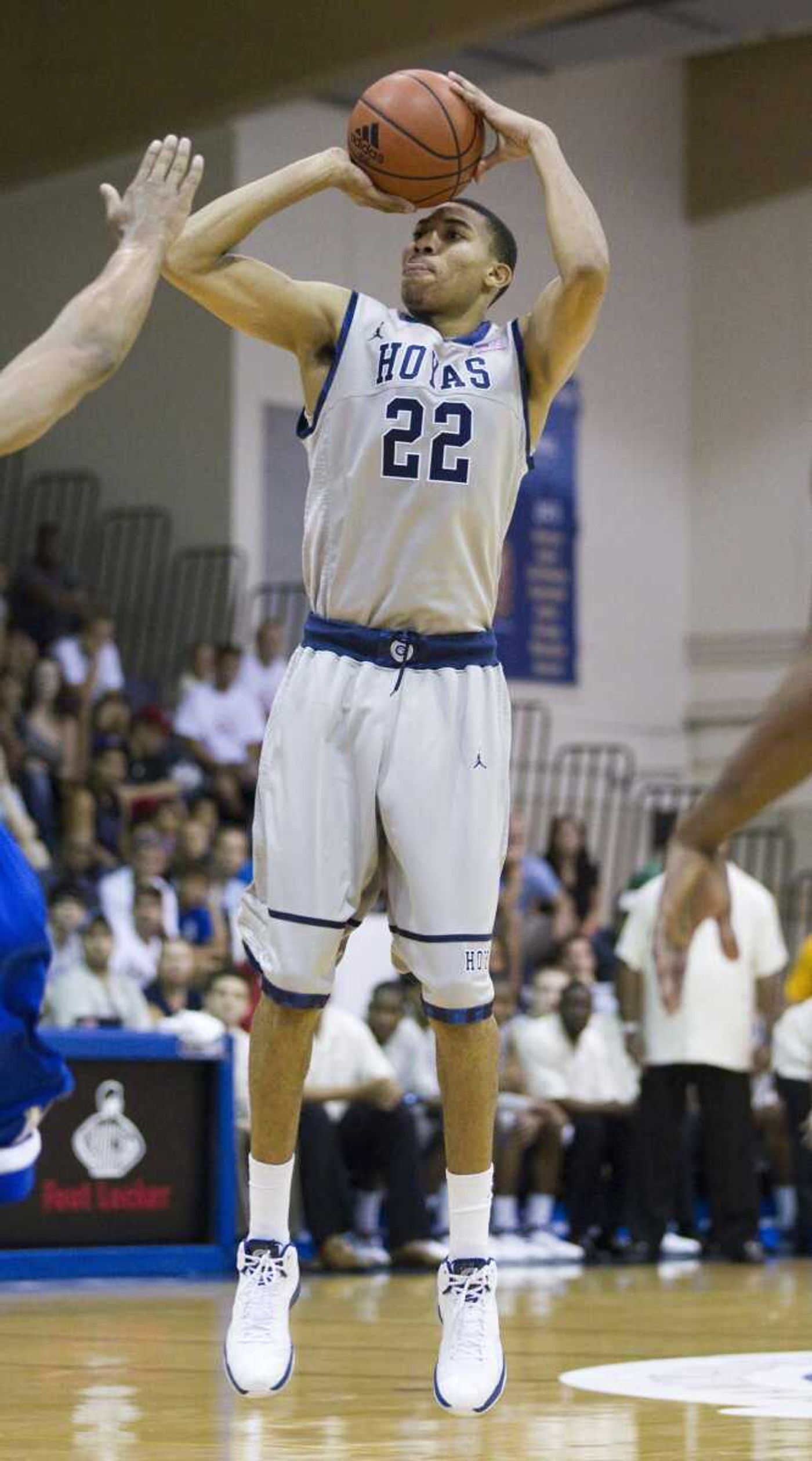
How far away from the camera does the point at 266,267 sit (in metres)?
5.17

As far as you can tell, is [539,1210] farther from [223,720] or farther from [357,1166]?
[223,720]

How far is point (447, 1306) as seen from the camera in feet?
16.2

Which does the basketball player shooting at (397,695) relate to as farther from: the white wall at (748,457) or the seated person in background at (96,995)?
the white wall at (748,457)

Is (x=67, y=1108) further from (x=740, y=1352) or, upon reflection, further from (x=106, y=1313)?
(x=740, y=1352)

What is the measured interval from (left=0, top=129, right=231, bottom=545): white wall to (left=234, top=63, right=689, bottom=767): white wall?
1889 millimetres

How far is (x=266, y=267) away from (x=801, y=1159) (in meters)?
7.39

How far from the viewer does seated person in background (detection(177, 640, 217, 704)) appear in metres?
14.8

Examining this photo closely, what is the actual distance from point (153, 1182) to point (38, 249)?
921 centimetres

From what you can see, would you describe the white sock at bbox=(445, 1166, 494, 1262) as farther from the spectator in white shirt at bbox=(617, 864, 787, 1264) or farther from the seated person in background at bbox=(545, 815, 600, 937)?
the seated person in background at bbox=(545, 815, 600, 937)

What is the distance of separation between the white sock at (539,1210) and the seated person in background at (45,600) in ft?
16.8

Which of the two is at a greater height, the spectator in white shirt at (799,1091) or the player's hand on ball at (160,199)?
the player's hand on ball at (160,199)

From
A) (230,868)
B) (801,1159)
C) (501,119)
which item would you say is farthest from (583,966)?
(501,119)

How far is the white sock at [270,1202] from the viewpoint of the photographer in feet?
16.5

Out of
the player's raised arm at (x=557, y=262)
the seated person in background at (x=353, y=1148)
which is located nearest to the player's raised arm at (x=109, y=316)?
the player's raised arm at (x=557, y=262)
